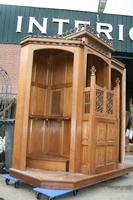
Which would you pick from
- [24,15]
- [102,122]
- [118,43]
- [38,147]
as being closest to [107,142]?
[102,122]

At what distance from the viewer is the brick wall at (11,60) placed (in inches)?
417

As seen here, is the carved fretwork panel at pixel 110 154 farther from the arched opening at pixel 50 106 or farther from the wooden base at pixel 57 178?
the arched opening at pixel 50 106

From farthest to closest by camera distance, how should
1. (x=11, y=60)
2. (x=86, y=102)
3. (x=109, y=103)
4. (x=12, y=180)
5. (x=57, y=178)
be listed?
1. (x=11, y=60)
2. (x=109, y=103)
3. (x=86, y=102)
4. (x=12, y=180)
5. (x=57, y=178)

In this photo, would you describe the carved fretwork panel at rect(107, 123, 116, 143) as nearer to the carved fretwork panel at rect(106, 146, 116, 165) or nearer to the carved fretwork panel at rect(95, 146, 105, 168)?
the carved fretwork panel at rect(106, 146, 116, 165)

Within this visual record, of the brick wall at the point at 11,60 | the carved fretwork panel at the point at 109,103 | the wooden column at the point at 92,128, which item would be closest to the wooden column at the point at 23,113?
the wooden column at the point at 92,128

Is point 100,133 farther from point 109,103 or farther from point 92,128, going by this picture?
point 109,103

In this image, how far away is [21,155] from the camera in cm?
539

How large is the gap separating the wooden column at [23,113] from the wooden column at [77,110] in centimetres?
96

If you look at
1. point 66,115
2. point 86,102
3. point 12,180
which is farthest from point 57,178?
point 66,115

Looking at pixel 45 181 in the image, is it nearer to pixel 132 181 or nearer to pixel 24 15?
pixel 132 181

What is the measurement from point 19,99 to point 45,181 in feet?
6.22

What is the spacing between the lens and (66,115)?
6301 millimetres

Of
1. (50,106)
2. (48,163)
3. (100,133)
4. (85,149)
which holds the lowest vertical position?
(48,163)

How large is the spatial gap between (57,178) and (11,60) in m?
7.07
